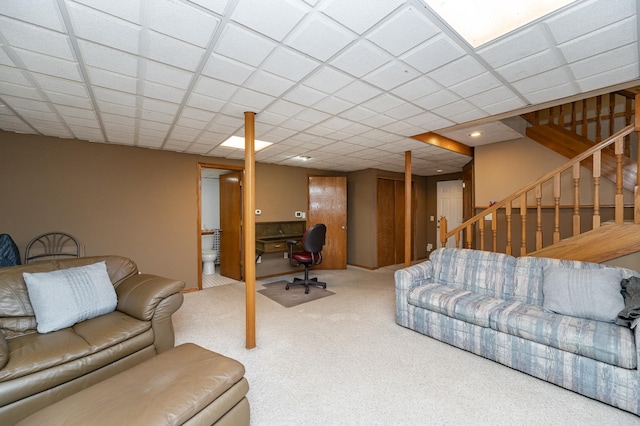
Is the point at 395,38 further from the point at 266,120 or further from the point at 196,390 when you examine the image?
the point at 196,390

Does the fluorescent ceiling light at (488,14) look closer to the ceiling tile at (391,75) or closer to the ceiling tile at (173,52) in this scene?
the ceiling tile at (391,75)

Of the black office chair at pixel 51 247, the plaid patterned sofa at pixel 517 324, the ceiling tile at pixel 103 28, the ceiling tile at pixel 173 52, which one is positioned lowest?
the plaid patterned sofa at pixel 517 324

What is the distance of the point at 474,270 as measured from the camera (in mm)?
2900

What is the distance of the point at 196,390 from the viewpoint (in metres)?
1.31

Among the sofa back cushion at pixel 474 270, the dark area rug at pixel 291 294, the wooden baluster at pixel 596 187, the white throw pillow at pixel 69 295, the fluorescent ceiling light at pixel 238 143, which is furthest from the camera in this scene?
the dark area rug at pixel 291 294

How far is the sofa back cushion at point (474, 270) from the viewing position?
8.93 ft

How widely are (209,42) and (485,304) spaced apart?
297 cm

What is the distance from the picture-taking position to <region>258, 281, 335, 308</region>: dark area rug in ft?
12.8

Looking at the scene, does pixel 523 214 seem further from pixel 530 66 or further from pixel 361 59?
pixel 361 59

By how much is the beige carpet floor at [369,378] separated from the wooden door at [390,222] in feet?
9.62

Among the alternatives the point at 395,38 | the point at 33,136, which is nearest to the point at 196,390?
the point at 395,38

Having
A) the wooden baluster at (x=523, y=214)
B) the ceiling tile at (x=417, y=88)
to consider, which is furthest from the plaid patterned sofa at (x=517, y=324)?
the ceiling tile at (x=417, y=88)

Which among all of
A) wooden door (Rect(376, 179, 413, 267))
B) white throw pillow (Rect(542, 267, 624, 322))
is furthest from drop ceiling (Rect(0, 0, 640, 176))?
wooden door (Rect(376, 179, 413, 267))

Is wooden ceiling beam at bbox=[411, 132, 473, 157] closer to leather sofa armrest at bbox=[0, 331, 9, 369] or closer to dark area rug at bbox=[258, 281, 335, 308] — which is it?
dark area rug at bbox=[258, 281, 335, 308]
